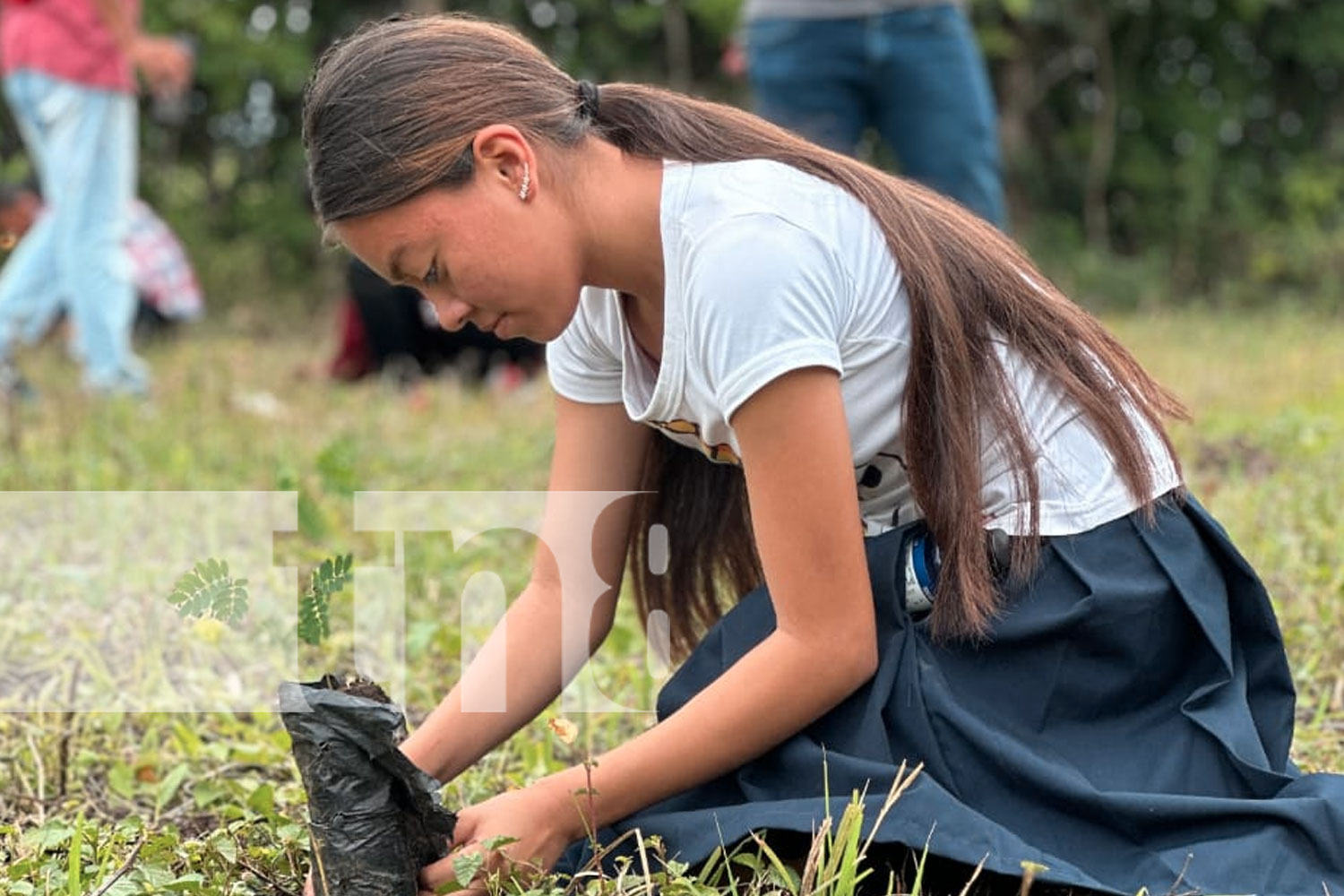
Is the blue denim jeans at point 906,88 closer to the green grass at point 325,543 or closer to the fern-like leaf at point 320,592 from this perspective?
the green grass at point 325,543

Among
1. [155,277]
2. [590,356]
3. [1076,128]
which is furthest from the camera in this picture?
[1076,128]

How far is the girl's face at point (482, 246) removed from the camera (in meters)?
1.66

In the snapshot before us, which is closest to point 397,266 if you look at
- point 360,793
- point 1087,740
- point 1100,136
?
point 360,793

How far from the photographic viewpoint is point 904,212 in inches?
71.5

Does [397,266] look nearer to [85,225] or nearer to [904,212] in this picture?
[904,212]

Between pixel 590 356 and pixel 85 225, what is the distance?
333cm

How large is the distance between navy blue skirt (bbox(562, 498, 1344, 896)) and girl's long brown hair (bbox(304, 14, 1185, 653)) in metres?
0.06

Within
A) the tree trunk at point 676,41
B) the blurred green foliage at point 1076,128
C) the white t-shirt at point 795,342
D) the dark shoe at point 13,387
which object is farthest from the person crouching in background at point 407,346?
the white t-shirt at point 795,342

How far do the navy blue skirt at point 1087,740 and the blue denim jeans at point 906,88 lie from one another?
2.42 m

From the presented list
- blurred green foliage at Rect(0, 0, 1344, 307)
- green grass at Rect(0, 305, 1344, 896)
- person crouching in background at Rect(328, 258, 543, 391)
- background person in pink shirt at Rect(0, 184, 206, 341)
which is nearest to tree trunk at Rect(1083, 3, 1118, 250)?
blurred green foliage at Rect(0, 0, 1344, 307)

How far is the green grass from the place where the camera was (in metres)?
1.85

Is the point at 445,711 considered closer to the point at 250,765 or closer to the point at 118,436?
the point at 250,765

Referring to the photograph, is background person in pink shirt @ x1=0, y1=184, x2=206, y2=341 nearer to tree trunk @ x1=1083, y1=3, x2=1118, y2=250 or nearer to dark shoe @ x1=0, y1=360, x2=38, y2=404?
dark shoe @ x1=0, y1=360, x2=38, y2=404

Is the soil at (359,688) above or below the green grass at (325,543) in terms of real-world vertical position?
above
